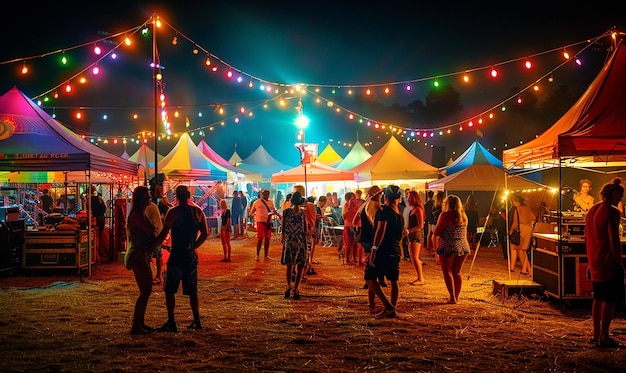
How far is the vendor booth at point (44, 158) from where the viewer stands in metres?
9.62

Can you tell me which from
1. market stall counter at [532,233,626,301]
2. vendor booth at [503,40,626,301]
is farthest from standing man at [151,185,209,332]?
market stall counter at [532,233,626,301]

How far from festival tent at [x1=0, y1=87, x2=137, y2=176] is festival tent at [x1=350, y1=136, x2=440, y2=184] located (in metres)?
10.6

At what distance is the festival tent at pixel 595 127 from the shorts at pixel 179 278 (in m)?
5.25

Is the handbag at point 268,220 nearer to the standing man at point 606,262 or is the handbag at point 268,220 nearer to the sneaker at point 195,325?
the sneaker at point 195,325

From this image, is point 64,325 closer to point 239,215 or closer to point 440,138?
point 239,215

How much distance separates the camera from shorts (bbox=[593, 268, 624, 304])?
5340 mm

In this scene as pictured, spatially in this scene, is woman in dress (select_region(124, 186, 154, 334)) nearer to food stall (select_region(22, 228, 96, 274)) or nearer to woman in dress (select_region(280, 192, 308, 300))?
woman in dress (select_region(280, 192, 308, 300))

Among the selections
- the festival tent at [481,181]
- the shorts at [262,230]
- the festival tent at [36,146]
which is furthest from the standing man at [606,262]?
the festival tent at [481,181]

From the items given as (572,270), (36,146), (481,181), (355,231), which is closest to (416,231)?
(355,231)

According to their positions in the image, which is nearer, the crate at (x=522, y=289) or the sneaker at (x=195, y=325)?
the sneaker at (x=195, y=325)

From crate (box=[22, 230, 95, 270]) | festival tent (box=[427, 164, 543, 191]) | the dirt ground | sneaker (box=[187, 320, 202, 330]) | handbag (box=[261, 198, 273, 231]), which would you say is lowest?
the dirt ground

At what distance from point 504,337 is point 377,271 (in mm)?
1660

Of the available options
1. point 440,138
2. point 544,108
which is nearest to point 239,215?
point 544,108

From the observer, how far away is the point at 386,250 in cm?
665
